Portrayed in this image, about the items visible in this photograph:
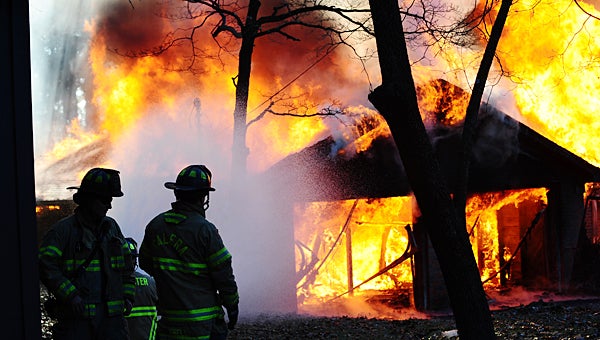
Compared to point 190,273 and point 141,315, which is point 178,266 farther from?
point 141,315

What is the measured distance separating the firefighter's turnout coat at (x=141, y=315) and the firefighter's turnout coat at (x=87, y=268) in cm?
68

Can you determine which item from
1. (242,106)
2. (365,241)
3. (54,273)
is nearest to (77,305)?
(54,273)

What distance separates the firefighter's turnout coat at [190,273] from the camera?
4391 mm

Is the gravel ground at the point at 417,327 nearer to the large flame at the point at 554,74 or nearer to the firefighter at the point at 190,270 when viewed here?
the firefighter at the point at 190,270

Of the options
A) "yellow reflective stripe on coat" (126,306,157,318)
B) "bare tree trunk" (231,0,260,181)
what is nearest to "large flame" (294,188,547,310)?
"bare tree trunk" (231,0,260,181)

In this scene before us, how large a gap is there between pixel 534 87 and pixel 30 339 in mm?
16357

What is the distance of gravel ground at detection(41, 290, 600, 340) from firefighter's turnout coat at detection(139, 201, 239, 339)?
5.25 meters

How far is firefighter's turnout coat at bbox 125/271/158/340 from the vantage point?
539 cm

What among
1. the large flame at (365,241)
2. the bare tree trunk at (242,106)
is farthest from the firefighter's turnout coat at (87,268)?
the large flame at (365,241)

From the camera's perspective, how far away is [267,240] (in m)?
14.4

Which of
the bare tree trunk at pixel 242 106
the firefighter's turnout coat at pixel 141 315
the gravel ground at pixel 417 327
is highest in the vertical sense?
the bare tree trunk at pixel 242 106

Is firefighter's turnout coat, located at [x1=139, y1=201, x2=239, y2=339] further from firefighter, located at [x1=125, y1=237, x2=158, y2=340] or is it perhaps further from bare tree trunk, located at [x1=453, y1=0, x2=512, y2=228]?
bare tree trunk, located at [x1=453, y1=0, x2=512, y2=228]

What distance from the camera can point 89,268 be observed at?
4.54m

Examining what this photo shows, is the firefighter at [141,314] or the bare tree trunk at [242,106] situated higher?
the bare tree trunk at [242,106]
